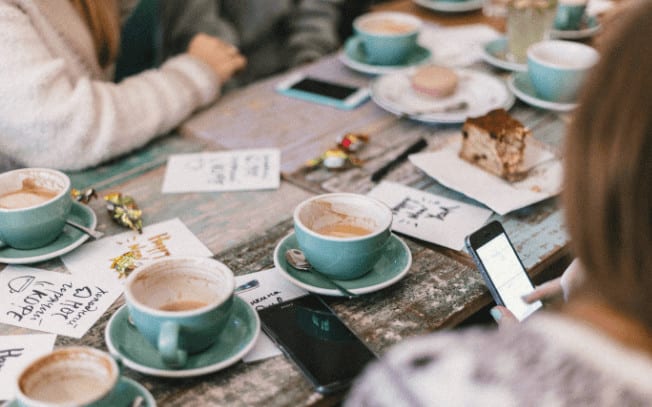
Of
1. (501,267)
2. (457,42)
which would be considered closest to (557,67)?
(457,42)

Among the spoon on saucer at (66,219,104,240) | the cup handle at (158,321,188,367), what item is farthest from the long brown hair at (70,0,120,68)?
the cup handle at (158,321,188,367)

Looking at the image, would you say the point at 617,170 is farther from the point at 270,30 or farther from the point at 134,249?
the point at 270,30

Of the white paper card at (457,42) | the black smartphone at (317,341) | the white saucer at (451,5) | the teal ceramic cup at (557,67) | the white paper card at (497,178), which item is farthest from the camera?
the white saucer at (451,5)

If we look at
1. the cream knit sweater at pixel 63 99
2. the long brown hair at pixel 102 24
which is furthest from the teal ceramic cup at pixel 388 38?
the long brown hair at pixel 102 24

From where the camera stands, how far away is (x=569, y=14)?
1921mm

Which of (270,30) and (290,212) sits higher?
(290,212)

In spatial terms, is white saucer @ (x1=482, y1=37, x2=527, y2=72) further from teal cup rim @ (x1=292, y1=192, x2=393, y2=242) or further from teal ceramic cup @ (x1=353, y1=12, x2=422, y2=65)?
teal cup rim @ (x1=292, y1=192, x2=393, y2=242)

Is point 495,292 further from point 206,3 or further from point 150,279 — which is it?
point 206,3

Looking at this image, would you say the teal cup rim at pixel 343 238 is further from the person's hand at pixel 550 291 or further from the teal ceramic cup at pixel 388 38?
the teal ceramic cup at pixel 388 38

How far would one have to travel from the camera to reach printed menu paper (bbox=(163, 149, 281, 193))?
4.33 feet

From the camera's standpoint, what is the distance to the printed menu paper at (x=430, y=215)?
117cm

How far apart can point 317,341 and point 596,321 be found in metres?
0.38

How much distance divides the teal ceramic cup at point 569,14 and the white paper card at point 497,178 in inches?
25.4

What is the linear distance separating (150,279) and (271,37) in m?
1.75
